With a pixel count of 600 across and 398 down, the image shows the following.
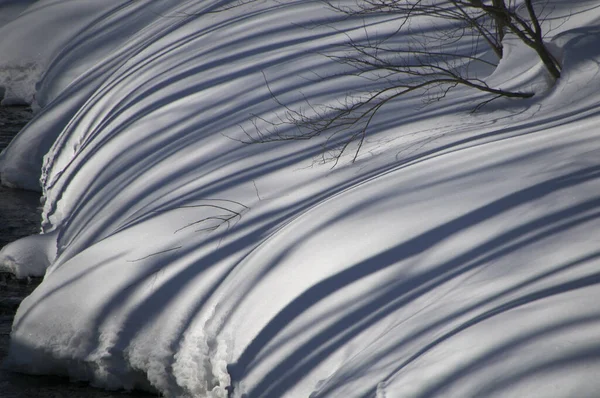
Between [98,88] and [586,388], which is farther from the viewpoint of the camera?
[98,88]

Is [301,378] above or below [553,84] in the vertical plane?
below

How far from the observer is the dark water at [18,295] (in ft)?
11.6

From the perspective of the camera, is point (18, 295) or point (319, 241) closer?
point (319, 241)

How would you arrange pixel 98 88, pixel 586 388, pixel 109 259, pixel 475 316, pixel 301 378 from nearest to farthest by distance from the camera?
1. pixel 586 388
2. pixel 475 316
3. pixel 301 378
4. pixel 109 259
5. pixel 98 88

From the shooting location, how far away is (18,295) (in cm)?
441

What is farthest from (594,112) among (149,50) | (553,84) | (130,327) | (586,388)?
(149,50)

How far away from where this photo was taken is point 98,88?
6590mm

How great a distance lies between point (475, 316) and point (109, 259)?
2057 millimetres

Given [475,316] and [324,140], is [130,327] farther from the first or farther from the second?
[475,316]

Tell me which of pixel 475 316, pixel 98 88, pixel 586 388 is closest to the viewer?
pixel 586 388

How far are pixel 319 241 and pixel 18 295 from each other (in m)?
2.23

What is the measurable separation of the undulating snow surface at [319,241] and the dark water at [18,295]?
0.22 feet

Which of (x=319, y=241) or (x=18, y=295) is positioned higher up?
(x=18, y=295)

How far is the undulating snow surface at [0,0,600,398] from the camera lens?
8.08ft
